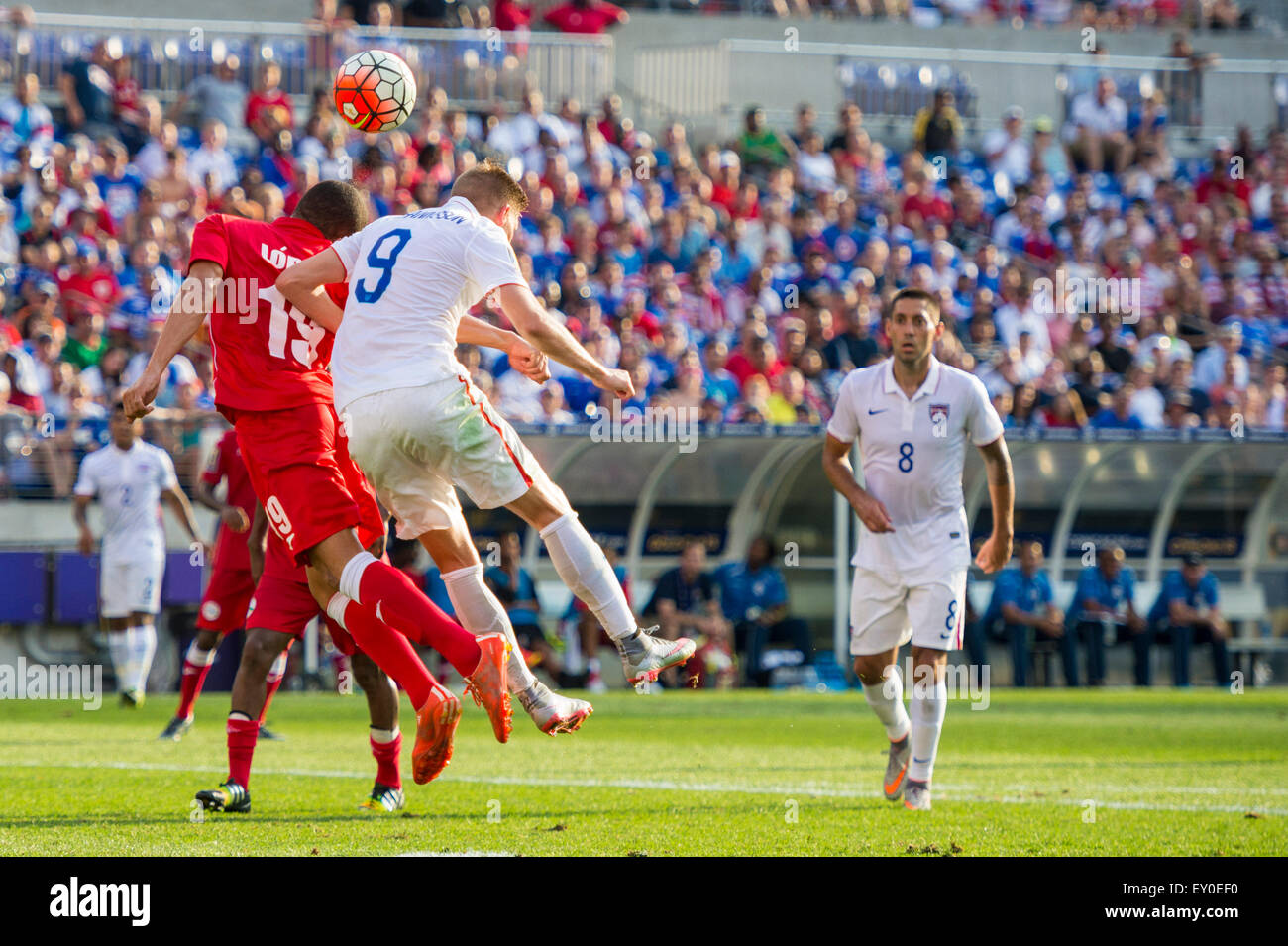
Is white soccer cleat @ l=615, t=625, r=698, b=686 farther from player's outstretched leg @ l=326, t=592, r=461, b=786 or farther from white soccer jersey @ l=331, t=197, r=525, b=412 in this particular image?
white soccer jersey @ l=331, t=197, r=525, b=412

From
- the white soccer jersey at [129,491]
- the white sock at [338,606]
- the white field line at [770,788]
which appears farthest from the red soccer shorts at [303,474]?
the white soccer jersey at [129,491]

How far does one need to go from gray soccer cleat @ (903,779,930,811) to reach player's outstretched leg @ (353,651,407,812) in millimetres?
2322

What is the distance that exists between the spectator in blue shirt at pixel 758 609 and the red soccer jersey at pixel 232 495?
6.81 meters

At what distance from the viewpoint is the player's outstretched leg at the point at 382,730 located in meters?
7.38

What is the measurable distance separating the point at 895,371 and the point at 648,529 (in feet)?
30.8

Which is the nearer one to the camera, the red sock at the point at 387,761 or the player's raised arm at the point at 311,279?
the player's raised arm at the point at 311,279

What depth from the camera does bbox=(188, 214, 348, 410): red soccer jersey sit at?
6594mm

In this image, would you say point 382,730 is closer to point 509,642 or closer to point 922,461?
point 509,642

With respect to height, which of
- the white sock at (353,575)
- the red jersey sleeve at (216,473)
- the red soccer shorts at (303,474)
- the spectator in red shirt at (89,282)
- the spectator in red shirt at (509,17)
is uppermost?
the spectator in red shirt at (509,17)

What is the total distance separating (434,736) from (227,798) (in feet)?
5.80

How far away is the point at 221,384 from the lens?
6660 millimetres

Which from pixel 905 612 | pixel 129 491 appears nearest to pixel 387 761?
pixel 905 612

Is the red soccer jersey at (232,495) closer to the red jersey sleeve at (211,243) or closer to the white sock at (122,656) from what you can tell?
the white sock at (122,656)
